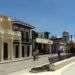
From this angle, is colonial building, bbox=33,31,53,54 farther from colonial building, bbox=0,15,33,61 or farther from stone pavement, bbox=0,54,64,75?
stone pavement, bbox=0,54,64,75

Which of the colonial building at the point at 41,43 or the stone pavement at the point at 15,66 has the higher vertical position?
the colonial building at the point at 41,43

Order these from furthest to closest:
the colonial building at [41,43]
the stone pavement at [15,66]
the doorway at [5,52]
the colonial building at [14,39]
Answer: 1. the colonial building at [41,43]
2. the doorway at [5,52]
3. the colonial building at [14,39]
4. the stone pavement at [15,66]

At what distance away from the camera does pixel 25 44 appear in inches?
2520

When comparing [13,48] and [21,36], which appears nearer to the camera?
[13,48]

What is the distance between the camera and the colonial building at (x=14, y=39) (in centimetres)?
4853

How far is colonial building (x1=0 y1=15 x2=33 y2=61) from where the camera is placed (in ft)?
159

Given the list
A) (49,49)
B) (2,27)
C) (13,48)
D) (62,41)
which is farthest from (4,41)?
(62,41)

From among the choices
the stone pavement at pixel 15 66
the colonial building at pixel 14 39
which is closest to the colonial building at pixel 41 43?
the colonial building at pixel 14 39

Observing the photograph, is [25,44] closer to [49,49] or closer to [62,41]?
[49,49]

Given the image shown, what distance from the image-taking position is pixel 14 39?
2157 inches

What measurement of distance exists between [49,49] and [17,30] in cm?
3773

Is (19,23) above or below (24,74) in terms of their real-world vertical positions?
above

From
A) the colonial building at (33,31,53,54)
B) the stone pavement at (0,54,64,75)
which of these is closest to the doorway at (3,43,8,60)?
the stone pavement at (0,54,64,75)

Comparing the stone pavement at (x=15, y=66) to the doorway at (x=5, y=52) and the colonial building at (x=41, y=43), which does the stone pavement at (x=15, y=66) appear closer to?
the doorway at (x=5, y=52)
